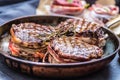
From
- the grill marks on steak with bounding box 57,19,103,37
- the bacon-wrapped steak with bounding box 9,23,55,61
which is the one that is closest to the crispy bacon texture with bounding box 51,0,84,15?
the grill marks on steak with bounding box 57,19,103,37

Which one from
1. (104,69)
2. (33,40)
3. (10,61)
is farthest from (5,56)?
(104,69)

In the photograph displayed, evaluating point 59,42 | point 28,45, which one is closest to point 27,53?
point 28,45

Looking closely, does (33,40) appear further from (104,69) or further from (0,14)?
(0,14)

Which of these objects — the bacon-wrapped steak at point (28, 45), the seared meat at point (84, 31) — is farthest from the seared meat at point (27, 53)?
the seared meat at point (84, 31)

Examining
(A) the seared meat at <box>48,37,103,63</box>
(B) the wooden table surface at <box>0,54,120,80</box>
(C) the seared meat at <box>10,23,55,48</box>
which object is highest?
(C) the seared meat at <box>10,23,55,48</box>

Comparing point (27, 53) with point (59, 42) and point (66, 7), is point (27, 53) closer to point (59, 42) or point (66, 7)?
point (59, 42)

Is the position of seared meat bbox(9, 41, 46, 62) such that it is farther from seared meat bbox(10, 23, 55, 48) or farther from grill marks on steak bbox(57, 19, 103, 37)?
grill marks on steak bbox(57, 19, 103, 37)

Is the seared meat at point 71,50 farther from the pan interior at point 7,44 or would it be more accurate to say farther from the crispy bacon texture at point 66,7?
the crispy bacon texture at point 66,7
